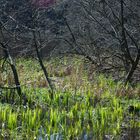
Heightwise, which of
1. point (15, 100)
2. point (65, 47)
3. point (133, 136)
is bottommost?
point (133, 136)

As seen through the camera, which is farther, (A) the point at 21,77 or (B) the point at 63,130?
(A) the point at 21,77

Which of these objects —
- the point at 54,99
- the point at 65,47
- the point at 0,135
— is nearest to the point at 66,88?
the point at 54,99

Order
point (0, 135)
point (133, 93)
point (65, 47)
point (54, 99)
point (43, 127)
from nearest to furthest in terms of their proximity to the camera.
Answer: point (0, 135), point (43, 127), point (54, 99), point (133, 93), point (65, 47)

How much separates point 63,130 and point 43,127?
0.37m

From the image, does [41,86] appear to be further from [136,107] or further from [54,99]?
[136,107]

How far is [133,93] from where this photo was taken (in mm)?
8953

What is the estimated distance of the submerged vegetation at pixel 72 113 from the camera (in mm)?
5875

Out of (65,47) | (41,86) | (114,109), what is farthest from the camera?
(65,47)

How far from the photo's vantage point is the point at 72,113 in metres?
6.83

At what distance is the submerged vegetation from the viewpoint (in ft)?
19.3

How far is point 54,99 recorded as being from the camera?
7844 mm

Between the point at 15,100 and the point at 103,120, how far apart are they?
2.18 meters

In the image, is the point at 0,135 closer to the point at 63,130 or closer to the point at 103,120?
the point at 63,130

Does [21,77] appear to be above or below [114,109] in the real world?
above
